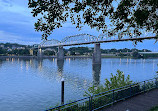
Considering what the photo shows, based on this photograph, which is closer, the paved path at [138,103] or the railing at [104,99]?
the railing at [104,99]

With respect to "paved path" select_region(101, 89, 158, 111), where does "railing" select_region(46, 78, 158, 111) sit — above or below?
above

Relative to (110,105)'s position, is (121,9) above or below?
above

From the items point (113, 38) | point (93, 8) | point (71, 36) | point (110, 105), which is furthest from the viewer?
point (71, 36)

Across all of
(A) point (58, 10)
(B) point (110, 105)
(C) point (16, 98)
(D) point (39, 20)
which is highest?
(A) point (58, 10)

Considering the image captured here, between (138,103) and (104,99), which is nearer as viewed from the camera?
(104,99)

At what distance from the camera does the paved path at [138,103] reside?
11438 mm

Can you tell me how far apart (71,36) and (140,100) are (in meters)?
137

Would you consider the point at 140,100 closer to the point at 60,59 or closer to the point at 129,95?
the point at 129,95

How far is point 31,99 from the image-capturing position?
898 inches

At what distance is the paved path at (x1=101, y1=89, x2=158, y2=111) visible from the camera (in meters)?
11.4

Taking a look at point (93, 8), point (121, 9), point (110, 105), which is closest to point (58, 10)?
point (93, 8)

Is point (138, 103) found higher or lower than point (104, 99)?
lower

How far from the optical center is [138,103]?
1254 cm

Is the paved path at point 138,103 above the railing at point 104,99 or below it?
below
